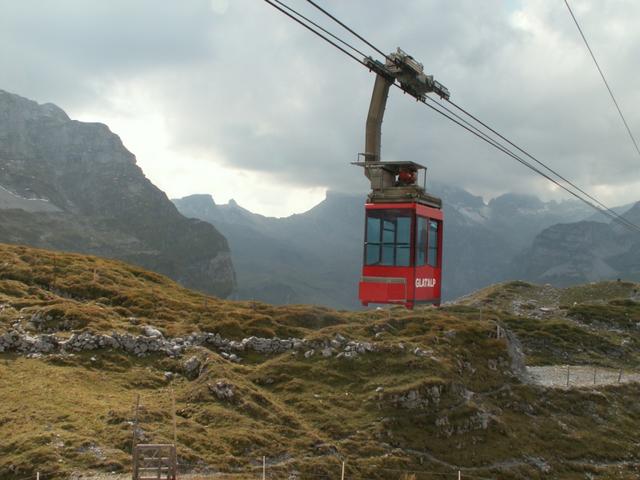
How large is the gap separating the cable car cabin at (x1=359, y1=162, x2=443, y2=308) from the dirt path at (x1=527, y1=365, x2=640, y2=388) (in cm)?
2974

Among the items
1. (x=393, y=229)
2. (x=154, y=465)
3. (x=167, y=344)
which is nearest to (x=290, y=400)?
(x=167, y=344)

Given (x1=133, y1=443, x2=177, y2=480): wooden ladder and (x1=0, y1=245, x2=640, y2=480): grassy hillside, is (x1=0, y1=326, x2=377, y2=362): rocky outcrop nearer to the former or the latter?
(x1=0, y1=245, x2=640, y2=480): grassy hillside

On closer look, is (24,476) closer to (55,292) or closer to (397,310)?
(55,292)

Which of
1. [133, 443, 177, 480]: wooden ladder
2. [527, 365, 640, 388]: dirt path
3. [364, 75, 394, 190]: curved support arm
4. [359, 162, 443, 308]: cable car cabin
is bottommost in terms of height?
[133, 443, 177, 480]: wooden ladder

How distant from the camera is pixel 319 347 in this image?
4659cm

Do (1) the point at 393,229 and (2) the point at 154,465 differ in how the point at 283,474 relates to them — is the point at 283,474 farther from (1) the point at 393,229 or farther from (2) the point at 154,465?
(1) the point at 393,229

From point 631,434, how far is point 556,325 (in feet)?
125

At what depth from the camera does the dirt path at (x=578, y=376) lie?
2232 inches

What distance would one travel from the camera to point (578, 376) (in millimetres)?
62625

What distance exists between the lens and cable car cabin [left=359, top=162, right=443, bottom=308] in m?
30.4

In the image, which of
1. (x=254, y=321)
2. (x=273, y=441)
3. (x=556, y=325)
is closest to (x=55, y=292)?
(x=254, y=321)

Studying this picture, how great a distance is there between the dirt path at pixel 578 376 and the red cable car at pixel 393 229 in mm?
29811

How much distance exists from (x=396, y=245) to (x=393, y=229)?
87 centimetres

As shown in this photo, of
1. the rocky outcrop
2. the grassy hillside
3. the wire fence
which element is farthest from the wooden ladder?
the rocky outcrop
